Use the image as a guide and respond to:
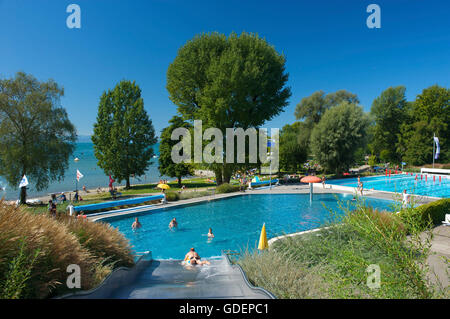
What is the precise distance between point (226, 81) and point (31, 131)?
58.9ft

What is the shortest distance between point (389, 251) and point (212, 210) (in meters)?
15.7

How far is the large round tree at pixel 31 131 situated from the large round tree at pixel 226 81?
Answer: 11602 mm

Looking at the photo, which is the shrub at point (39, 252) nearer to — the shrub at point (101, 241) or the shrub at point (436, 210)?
the shrub at point (101, 241)

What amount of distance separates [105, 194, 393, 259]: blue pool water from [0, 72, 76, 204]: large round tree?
10.1m

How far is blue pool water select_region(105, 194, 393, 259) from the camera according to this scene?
454 inches

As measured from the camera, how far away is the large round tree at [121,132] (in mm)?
29577

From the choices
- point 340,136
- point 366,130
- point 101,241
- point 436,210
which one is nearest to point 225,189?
point 436,210

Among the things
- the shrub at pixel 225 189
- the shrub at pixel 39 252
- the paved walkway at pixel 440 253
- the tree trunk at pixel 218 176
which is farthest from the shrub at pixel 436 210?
the tree trunk at pixel 218 176

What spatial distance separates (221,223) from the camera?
14875 mm

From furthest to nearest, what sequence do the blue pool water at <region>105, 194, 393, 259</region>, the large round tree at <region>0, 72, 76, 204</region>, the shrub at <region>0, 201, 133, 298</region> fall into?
the large round tree at <region>0, 72, 76, 204</region> < the blue pool water at <region>105, 194, 393, 259</region> < the shrub at <region>0, 201, 133, 298</region>

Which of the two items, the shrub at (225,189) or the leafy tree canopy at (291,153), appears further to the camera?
the leafy tree canopy at (291,153)

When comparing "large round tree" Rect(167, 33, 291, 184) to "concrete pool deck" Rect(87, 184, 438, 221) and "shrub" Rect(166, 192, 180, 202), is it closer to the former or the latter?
"concrete pool deck" Rect(87, 184, 438, 221)

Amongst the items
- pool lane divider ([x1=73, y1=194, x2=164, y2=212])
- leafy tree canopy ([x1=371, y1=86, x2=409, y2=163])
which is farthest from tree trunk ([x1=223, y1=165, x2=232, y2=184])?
leafy tree canopy ([x1=371, y1=86, x2=409, y2=163])
